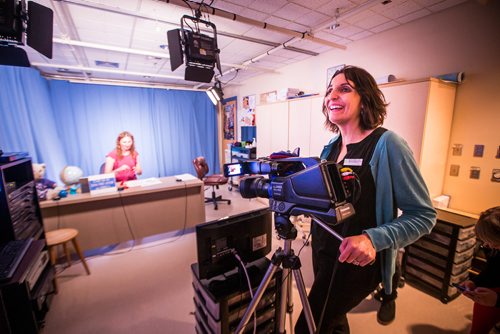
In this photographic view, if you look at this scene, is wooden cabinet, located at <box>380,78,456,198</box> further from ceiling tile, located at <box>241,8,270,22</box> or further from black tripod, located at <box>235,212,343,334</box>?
black tripod, located at <box>235,212,343,334</box>

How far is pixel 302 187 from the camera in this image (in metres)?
0.65

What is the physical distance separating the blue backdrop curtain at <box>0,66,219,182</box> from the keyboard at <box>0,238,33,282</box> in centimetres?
323

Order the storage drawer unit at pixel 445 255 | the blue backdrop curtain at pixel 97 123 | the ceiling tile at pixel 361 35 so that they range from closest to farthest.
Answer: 1. the storage drawer unit at pixel 445 255
2. the ceiling tile at pixel 361 35
3. the blue backdrop curtain at pixel 97 123

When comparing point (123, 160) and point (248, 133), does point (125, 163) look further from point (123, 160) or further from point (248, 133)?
point (248, 133)

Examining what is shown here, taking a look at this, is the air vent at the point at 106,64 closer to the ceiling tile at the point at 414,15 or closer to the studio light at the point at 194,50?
the studio light at the point at 194,50

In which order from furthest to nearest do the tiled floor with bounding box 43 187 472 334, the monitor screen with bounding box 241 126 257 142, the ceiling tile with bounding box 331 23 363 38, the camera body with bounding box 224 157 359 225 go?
the monitor screen with bounding box 241 126 257 142 → the ceiling tile with bounding box 331 23 363 38 → the tiled floor with bounding box 43 187 472 334 → the camera body with bounding box 224 157 359 225

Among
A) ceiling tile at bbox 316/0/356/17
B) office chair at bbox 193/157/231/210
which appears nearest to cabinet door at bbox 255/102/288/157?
office chair at bbox 193/157/231/210

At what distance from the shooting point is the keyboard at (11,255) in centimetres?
119

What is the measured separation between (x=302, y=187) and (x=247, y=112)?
5.06 metres

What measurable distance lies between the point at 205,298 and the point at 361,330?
1.29 meters

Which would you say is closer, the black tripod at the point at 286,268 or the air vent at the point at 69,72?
the black tripod at the point at 286,268

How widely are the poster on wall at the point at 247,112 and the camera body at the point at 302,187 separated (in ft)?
14.9

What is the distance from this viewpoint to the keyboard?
1.19 meters

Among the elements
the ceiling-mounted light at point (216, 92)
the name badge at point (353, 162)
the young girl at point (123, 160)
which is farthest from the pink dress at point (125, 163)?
the name badge at point (353, 162)
